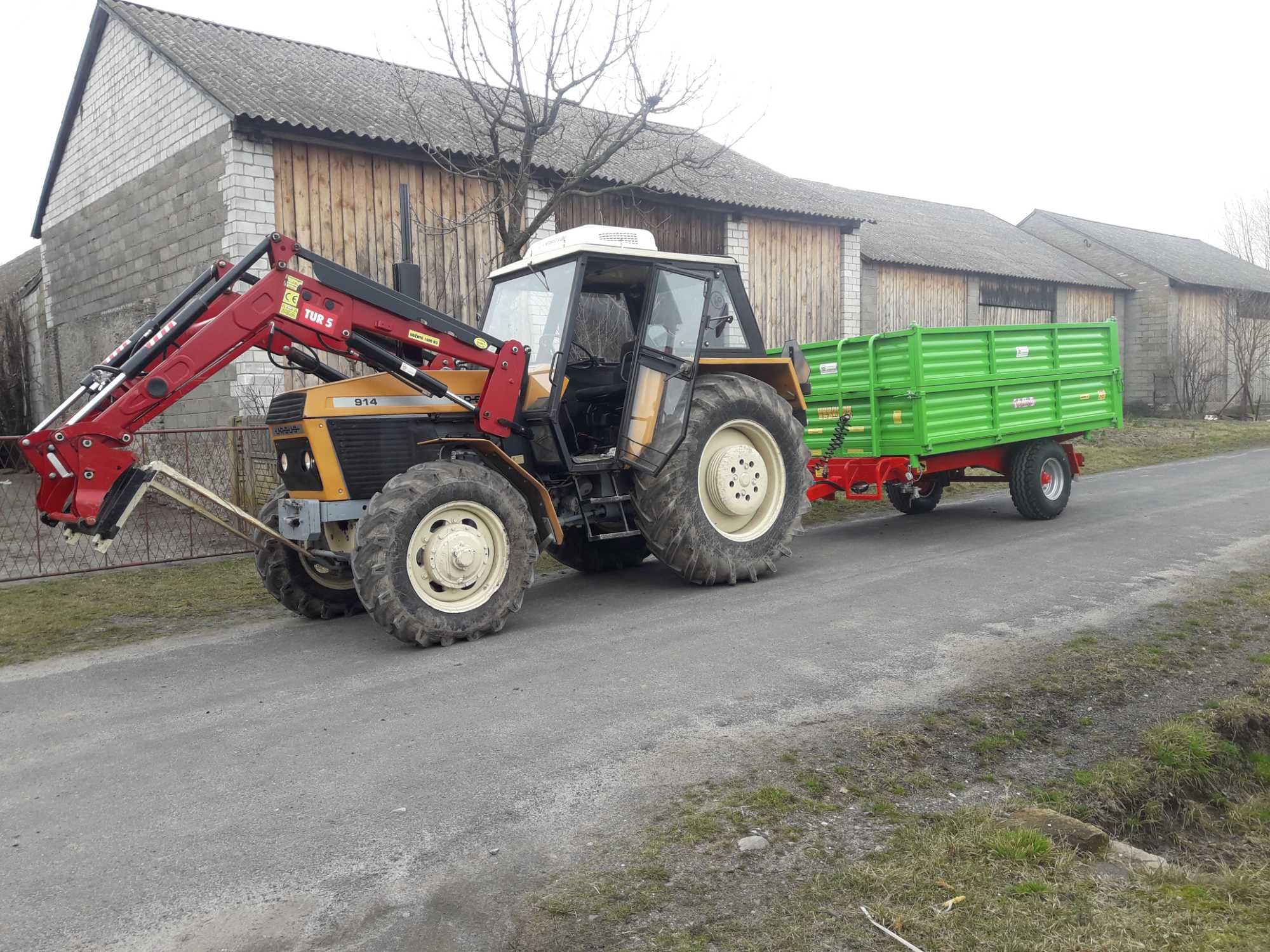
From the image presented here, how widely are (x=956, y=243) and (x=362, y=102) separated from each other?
18.5 m

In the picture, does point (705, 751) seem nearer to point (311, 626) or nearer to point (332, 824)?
point (332, 824)

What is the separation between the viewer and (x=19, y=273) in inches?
969

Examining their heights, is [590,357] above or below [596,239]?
below

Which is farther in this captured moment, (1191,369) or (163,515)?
(1191,369)

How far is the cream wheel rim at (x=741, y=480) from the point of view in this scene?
743cm

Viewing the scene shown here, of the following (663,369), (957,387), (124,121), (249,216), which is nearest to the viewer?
(663,369)

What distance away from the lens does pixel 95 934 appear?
2832 millimetres

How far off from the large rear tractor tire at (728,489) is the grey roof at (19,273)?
56.6 feet

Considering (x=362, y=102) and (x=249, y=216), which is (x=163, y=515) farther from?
(x=362, y=102)

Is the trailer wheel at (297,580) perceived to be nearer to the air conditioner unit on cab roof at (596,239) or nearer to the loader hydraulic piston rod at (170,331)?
the loader hydraulic piston rod at (170,331)

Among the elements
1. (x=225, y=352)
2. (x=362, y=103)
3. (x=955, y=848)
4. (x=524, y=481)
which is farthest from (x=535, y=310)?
(x=362, y=103)

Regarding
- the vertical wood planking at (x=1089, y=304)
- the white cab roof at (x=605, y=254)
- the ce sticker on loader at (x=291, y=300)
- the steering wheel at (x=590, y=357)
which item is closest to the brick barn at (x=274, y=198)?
the white cab roof at (x=605, y=254)

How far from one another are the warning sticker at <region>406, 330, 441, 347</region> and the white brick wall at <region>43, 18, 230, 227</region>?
282 inches

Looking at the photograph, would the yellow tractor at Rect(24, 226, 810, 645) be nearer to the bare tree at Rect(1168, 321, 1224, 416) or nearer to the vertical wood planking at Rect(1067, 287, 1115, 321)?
the vertical wood planking at Rect(1067, 287, 1115, 321)
